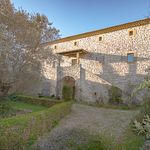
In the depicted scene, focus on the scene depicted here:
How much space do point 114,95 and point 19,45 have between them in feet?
35.0

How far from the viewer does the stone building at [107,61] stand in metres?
19.1

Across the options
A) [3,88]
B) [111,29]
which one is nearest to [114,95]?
[111,29]

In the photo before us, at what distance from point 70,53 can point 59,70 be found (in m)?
2.48

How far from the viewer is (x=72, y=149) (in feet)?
13.3

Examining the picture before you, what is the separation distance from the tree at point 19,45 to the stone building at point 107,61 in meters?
6.21

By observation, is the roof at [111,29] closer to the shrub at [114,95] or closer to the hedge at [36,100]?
the hedge at [36,100]

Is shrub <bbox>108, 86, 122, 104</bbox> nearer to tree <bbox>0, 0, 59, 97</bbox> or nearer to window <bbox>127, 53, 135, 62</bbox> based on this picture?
window <bbox>127, 53, 135, 62</bbox>

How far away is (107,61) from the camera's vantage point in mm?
21359

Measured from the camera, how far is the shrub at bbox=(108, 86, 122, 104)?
18.3 m

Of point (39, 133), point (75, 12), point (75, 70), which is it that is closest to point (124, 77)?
point (75, 70)

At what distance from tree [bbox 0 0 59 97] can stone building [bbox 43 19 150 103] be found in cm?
621

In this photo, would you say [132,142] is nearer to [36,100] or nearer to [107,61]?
[36,100]

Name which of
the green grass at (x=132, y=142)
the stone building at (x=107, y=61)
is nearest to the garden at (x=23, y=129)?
the green grass at (x=132, y=142)

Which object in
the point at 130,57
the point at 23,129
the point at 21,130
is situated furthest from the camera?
the point at 130,57
